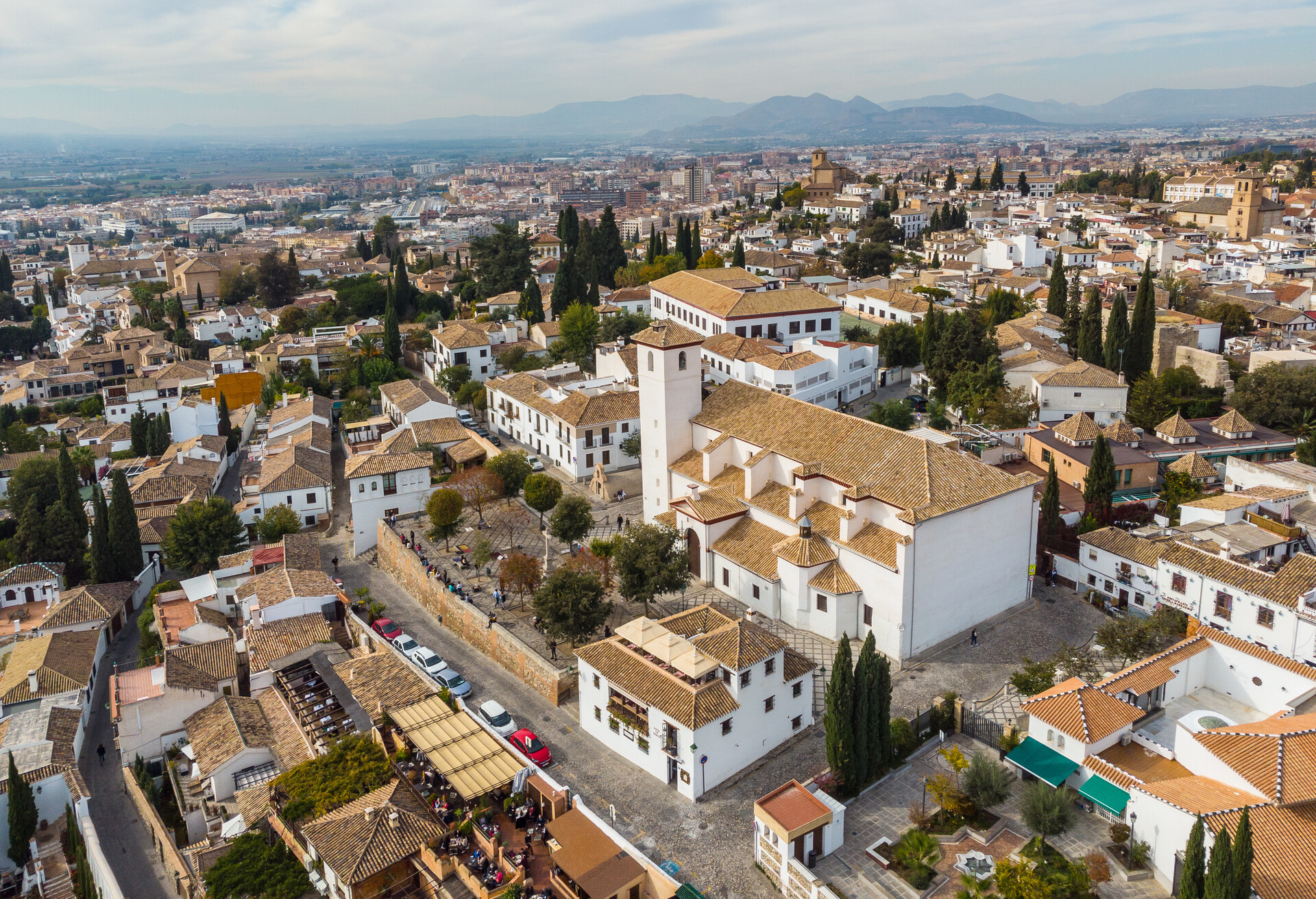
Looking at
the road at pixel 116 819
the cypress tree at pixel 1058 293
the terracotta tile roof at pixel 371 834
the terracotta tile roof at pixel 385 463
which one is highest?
the cypress tree at pixel 1058 293

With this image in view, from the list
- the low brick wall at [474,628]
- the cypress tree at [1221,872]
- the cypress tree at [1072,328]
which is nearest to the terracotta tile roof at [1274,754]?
the cypress tree at [1221,872]

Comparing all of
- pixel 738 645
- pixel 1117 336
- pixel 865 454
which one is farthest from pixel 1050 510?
pixel 1117 336

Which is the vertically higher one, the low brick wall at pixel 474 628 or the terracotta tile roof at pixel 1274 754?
the terracotta tile roof at pixel 1274 754

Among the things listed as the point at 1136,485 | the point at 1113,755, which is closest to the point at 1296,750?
the point at 1113,755

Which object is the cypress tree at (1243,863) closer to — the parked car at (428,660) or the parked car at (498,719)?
the parked car at (498,719)

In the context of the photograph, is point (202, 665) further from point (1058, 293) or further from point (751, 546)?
point (1058, 293)

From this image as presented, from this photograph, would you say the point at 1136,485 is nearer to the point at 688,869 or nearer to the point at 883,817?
the point at 883,817
